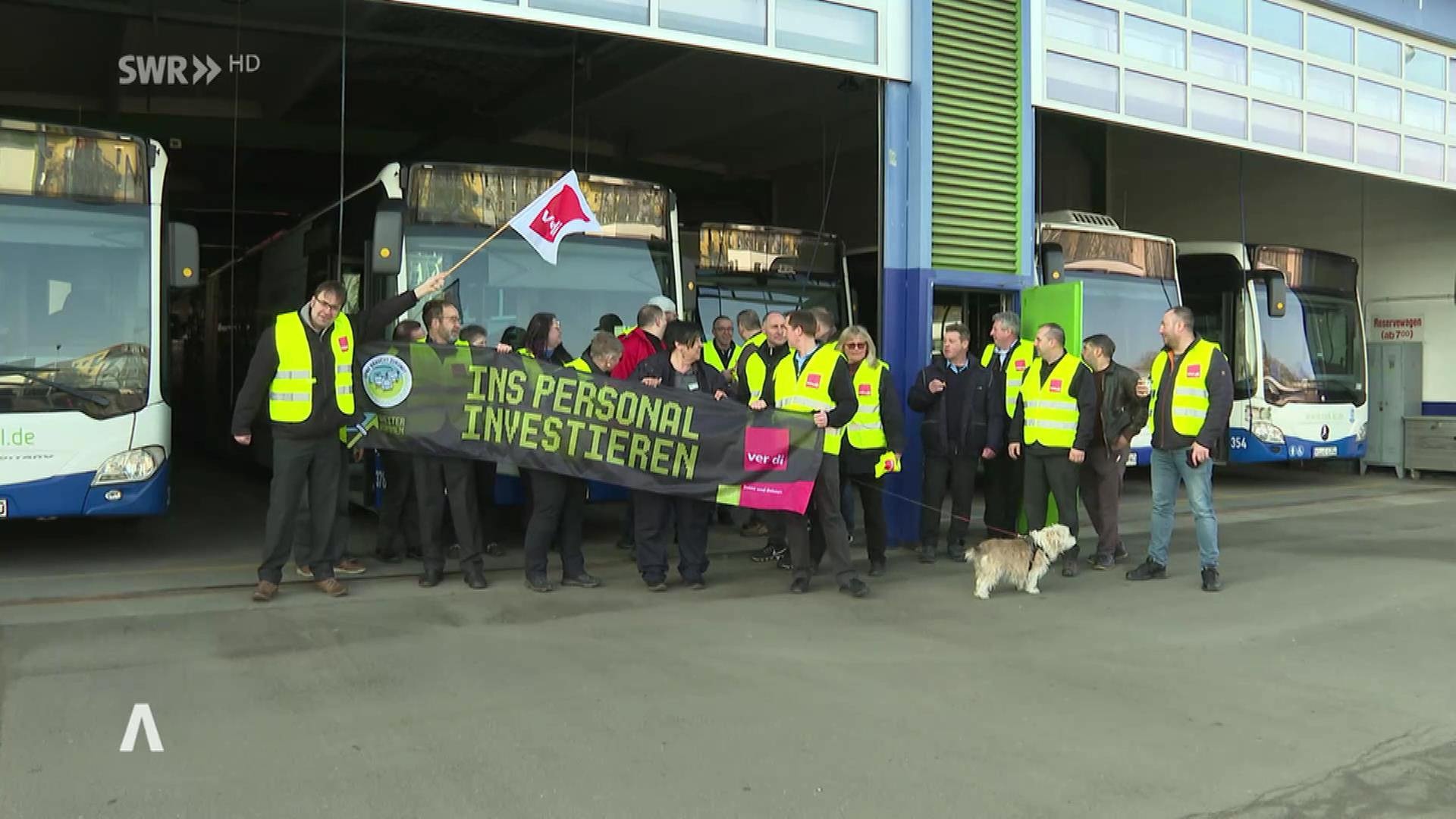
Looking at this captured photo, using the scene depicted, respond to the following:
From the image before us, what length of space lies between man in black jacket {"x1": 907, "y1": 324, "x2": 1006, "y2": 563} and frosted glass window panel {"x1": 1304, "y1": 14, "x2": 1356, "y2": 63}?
735 centimetres

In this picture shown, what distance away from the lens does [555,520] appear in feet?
25.5

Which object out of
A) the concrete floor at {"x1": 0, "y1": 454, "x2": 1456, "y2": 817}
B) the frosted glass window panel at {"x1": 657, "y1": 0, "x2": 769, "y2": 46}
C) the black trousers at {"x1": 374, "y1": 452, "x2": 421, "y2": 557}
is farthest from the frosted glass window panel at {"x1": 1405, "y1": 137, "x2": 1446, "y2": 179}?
the black trousers at {"x1": 374, "y1": 452, "x2": 421, "y2": 557}

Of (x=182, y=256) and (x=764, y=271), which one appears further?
(x=764, y=271)

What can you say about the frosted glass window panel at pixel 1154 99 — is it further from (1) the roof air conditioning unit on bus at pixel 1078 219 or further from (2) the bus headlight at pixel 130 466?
(2) the bus headlight at pixel 130 466

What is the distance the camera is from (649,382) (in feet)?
26.1

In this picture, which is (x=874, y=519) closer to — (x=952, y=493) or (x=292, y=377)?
(x=952, y=493)

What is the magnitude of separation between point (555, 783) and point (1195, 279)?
12817 millimetres

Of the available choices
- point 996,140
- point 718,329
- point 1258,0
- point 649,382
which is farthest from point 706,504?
point 1258,0

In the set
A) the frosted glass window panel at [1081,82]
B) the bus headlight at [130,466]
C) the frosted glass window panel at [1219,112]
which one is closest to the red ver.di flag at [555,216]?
the bus headlight at [130,466]

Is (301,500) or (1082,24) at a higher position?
(1082,24)

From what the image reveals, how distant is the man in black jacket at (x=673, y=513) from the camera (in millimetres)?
7840

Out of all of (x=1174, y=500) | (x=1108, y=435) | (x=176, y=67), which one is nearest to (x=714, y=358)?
(x=1108, y=435)

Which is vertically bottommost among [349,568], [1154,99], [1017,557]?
[349,568]

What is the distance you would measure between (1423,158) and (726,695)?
45.6ft
